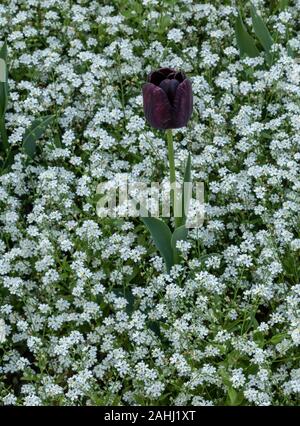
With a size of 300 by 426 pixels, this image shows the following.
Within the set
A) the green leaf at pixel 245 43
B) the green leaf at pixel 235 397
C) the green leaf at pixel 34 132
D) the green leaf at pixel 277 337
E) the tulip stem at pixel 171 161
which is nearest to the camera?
the green leaf at pixel 235 397

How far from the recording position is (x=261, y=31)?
419 centimetres

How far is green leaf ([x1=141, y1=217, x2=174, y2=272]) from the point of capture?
3.29 meters

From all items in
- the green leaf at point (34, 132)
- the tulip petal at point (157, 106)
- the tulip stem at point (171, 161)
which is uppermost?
the green leaf at point (34, 132)

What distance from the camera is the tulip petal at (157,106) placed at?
3.02 meters

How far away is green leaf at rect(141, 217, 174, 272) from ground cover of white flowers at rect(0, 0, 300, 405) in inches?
2.5

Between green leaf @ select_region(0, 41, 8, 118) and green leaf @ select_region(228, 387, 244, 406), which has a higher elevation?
green leaf @ select_region(0, 41, 8, 118)

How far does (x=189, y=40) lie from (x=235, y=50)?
343 millimetres

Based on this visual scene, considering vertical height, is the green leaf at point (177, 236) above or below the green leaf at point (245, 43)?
below

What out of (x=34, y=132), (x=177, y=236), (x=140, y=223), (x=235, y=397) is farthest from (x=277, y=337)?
(x=34, y=132)

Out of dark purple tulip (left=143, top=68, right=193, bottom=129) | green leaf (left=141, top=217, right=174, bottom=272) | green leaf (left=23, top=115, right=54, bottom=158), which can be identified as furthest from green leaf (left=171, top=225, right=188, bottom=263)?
green leaf (left=23, top=115, right=54, bottom=158)

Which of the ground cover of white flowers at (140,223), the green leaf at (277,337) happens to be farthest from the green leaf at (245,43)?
the green leaf at (277,337)

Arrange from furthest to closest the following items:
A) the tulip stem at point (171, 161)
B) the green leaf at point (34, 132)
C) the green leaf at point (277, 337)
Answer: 1. the green leaf at point (34, 132)
2. the tulip stem at point (171, 161)
3. the green leaf at point (277, 337)

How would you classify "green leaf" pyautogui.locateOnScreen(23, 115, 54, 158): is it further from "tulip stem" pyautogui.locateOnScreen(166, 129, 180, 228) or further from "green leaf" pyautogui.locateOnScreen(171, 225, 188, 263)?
"green leaf" pyautogui.locateOnScreen(171, 225, 188, 263)

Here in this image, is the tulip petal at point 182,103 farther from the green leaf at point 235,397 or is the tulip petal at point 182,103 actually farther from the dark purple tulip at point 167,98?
the green leaf at point 235,397
